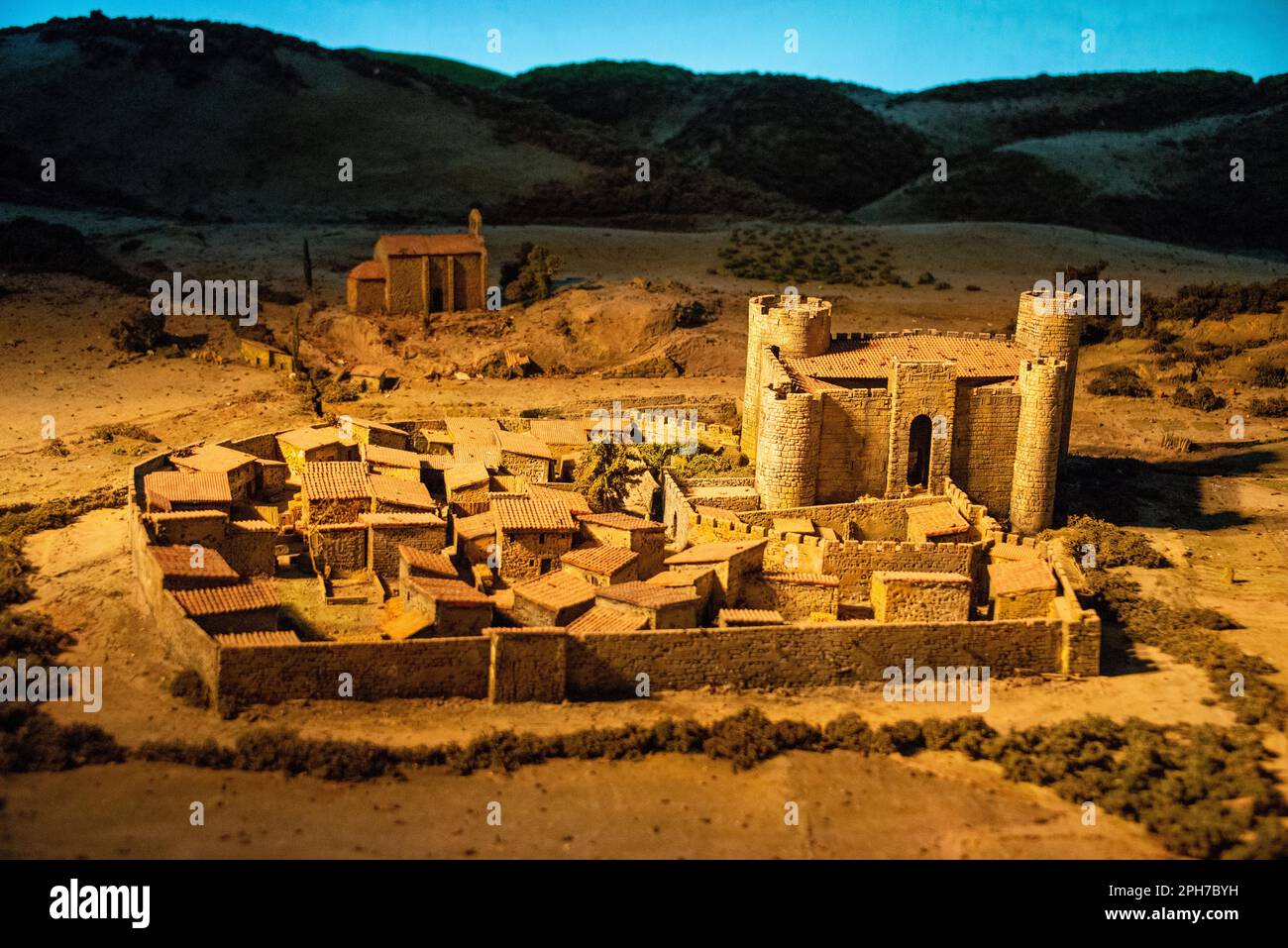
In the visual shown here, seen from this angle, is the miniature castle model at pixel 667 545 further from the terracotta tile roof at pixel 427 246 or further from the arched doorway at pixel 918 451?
the terracotta tile roof at pixel 427 246

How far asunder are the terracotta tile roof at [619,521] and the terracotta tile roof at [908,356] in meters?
4.44

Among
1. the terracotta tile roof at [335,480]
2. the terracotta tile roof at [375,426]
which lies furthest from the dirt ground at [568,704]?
the terracotta tile roof at [375,426]

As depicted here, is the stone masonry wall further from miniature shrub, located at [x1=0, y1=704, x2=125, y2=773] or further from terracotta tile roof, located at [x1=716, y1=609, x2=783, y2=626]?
miniature shrub, located at [x1=0, y1=704, x2=125, y2=773]

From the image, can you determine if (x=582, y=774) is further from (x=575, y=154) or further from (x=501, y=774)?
(x=575, y=154)

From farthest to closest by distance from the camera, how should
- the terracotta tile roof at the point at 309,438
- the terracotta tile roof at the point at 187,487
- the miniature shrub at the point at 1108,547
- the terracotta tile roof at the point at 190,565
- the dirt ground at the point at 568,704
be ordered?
the terracotta tile roof at the point at 309,438
the miniature shrub at the point at 1108,547
the terracotta tile roof at the point at 187,487
the terracotta tile roof at the point at 190,565
the dirt ground at the point at 568,704

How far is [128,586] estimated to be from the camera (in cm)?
2500

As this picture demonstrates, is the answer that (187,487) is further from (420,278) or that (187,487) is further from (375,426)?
(420,278)

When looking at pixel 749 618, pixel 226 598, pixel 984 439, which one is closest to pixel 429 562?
pixel 226 598

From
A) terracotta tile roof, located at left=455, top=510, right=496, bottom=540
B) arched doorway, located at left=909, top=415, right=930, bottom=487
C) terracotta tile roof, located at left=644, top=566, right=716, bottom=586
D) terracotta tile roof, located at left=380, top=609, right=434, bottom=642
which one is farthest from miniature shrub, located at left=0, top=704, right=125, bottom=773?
arched doorway, located at left=909, top=415, right=930, bottom=487

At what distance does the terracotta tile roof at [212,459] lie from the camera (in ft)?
92.3

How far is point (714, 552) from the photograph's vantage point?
976 inches

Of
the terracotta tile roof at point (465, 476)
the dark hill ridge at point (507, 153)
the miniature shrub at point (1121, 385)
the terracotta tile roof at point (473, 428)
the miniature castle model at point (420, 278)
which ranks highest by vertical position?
the dark hill ridge at point (507, 153)

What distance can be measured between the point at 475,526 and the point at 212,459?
5.82 metres

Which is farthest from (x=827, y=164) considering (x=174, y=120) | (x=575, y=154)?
(x=174, y=120)
